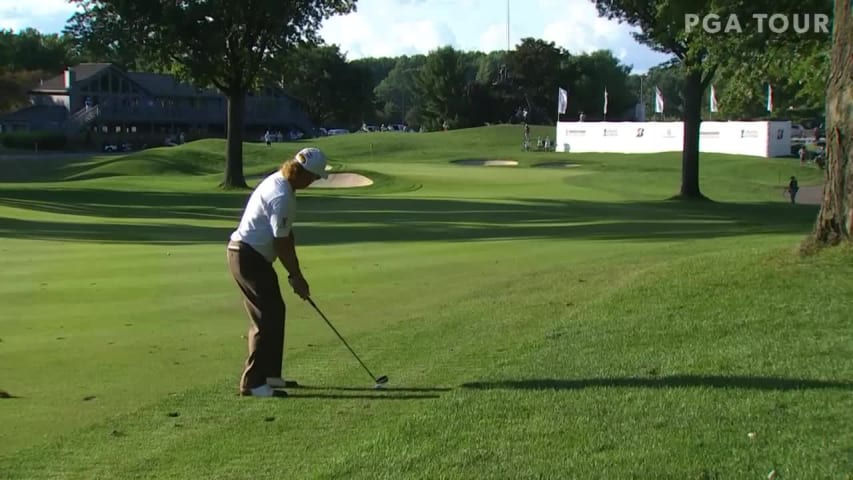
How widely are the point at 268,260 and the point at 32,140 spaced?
86891mm

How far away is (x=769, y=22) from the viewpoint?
23.2 m

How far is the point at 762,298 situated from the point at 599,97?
11119 centimetres

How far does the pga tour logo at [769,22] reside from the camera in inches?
875

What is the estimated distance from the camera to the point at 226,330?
32.9 ft

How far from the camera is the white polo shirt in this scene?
732 cm

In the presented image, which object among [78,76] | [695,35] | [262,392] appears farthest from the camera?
[78,76]

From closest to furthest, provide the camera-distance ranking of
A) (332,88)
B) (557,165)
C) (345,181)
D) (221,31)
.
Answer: (221,31)
(345,181)
(557,165)
(332,88)

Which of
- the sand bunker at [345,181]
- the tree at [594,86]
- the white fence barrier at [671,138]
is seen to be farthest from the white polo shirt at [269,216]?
the tree at [594,86]

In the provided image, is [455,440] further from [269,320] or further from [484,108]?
[484,108]

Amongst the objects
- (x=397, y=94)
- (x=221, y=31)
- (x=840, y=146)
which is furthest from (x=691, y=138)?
(x=397, y=94)

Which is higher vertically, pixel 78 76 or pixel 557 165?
pixel 78 76

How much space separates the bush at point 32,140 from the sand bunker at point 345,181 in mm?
50662

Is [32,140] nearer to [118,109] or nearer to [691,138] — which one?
[118,109]

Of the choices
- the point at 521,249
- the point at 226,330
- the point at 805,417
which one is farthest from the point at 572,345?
the point at 521,249
